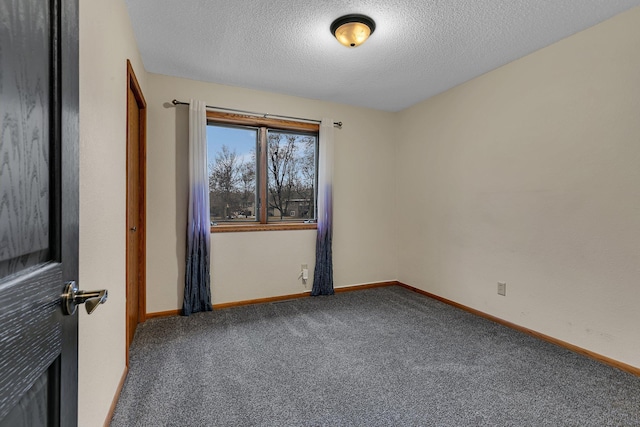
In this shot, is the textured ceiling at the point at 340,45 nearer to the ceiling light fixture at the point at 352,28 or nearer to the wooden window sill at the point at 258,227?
the ceiling light fixture at the point at 352,28

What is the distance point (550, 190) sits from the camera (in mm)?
2416

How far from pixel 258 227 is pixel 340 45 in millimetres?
1984

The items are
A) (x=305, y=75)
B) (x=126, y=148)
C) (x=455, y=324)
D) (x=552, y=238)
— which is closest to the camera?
(x=126, y=148)

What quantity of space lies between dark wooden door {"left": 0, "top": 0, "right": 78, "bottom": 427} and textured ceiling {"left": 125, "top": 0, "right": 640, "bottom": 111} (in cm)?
161

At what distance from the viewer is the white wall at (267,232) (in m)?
2.94

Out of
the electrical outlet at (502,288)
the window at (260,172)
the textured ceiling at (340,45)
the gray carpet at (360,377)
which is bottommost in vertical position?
the gray carpet at (360,377)

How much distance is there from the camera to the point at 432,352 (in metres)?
2.26

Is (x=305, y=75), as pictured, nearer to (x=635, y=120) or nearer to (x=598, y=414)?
(x=635, y=120)

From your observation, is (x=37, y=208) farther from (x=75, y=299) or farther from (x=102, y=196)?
(x=102, y=196)

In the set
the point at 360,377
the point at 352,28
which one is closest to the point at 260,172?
the point at 352,28

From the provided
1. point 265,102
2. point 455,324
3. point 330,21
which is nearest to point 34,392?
point 330,21

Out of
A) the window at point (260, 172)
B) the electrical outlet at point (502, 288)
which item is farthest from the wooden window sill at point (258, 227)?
the electrical outlet at point (502, 288)

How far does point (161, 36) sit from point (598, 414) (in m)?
3.72

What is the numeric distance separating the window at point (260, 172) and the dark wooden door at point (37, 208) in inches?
99.8
